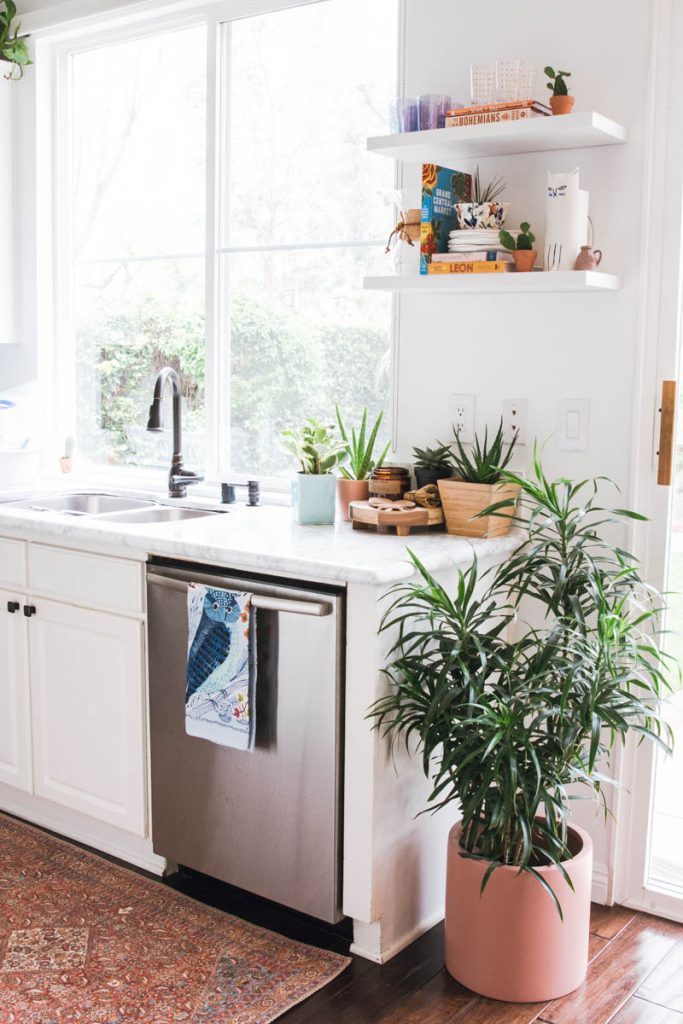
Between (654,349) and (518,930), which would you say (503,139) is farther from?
(518,930)

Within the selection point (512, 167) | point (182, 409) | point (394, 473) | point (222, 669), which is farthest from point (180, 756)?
point (512, 167)

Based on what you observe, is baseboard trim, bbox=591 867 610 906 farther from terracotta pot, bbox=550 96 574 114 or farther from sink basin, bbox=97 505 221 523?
terracotta pot, bbox=550 96 574 114

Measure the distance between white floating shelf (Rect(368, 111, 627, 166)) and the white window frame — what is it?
39 centimetres

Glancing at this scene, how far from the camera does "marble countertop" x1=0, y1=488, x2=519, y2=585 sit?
7.26 ft

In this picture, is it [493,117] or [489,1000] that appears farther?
[493,117]

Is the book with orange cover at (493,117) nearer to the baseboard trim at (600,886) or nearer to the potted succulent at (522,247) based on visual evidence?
the potted succulent at (522,247)

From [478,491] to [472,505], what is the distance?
0.04m

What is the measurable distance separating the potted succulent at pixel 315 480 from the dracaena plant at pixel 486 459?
32 cm

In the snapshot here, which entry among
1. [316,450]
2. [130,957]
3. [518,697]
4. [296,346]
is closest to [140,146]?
[296,346]

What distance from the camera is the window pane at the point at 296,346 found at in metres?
3.00

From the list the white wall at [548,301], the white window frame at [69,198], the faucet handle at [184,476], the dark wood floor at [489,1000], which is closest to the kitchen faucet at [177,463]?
the faucet handle at [184,476]

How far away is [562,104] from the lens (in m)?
2.32

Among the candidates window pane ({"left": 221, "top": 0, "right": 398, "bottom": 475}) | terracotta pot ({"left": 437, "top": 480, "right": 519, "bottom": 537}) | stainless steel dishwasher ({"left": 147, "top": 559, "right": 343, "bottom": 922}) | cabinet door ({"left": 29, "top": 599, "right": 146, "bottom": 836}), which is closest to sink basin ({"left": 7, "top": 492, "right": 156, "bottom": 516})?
window pane ({"left": 221, "top": 0, "right": 398, "bottom": 475})

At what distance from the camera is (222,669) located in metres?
2.36
